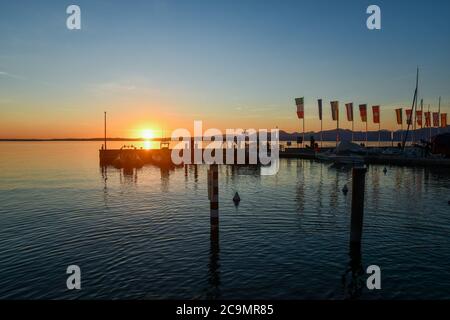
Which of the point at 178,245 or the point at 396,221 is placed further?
the point at 396,221

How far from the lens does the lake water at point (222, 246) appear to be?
1157cm

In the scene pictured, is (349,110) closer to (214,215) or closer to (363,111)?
(363,111)

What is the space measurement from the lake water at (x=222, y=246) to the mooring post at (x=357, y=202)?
849 millimetres

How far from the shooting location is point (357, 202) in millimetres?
14758

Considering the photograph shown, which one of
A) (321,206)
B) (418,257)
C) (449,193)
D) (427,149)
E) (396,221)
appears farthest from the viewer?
(427,149)

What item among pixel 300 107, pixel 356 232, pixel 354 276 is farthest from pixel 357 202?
pixel 300 107

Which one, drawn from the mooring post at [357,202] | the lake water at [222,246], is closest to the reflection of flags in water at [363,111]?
the lake water at [222,246]
